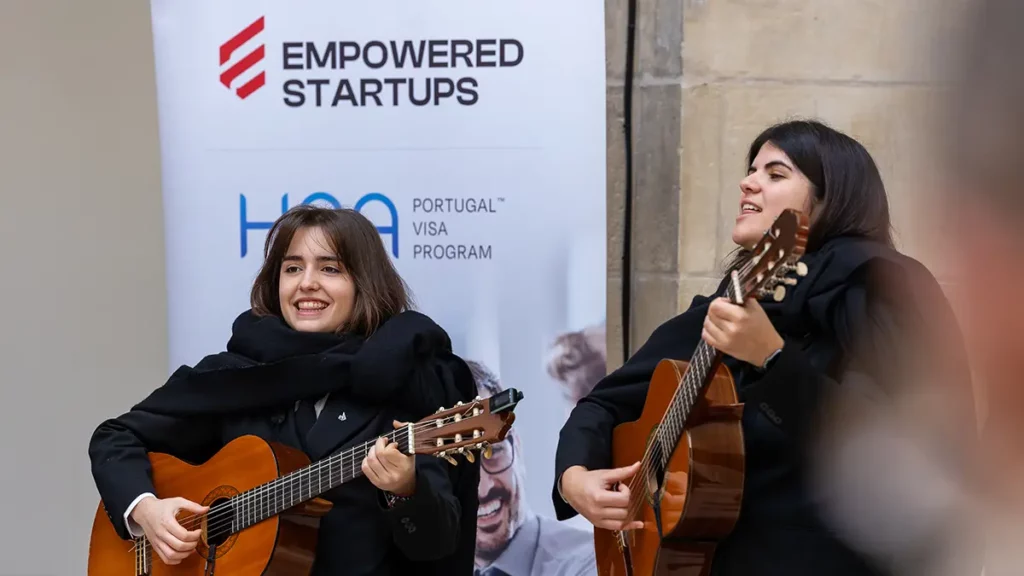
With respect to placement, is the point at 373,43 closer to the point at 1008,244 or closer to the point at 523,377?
the point at 523,377

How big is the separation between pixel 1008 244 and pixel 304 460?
1913mm

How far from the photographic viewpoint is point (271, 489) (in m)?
2.17

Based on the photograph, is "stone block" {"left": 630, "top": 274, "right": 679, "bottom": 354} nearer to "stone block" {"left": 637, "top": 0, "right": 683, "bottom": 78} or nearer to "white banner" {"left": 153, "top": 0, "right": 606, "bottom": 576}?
"white banner" {"left": 153, "top": 0, "right": 606, "bottom": 576}

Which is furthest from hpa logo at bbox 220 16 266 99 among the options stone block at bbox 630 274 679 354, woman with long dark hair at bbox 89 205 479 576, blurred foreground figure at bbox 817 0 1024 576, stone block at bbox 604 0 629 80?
blurred foreground figure at bbox 817 0 1024 576

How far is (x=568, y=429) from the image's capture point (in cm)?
235

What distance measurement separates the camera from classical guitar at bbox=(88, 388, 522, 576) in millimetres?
1962

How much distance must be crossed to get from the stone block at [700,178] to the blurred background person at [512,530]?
0.73 m

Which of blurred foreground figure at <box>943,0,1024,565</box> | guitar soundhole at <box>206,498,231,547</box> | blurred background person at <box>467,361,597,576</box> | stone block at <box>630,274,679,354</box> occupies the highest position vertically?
blurred foreground figure at <box>943,0,1024,565</box>

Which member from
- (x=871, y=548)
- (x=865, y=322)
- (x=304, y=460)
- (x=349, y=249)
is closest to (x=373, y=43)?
(x=349, y=249)

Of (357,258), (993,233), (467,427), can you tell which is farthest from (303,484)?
(993,233)

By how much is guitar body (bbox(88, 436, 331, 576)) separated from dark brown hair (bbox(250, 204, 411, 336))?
363 mm

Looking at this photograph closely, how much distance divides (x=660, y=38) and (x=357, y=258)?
1.21m

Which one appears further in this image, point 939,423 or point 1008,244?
point 939,423

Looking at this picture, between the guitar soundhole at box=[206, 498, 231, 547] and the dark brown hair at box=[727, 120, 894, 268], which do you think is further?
the guitar soundhole at box=[206, 498, 231, 547]
